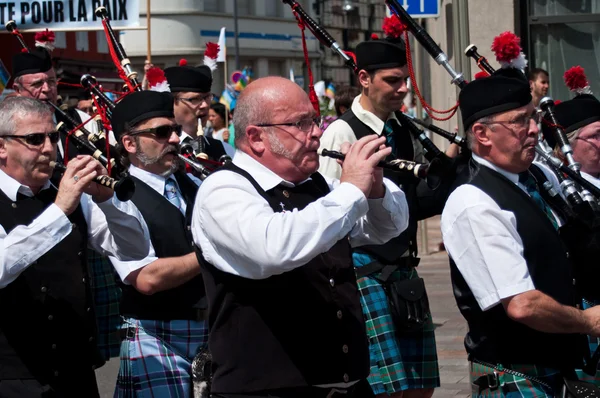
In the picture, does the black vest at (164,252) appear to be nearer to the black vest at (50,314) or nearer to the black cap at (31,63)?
the black vest at (50,314)

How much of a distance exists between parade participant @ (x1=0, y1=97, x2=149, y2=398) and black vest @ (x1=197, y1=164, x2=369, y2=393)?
94 centimetres

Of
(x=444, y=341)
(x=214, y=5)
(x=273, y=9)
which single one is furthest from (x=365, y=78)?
(x=273, y=9)

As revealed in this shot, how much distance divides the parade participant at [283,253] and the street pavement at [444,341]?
10.9 feet

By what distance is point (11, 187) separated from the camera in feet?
15.2

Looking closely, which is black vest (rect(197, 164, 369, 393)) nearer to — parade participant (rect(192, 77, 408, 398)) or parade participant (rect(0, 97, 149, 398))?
parade participant (rect(192, 77, 408, 398))

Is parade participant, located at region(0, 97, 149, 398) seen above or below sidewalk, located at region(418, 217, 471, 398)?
above

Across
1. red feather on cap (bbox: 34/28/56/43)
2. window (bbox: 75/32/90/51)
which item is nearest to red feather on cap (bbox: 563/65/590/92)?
red feather on cap (bbox: 34/28/56/43)

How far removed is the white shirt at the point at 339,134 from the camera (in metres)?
5.49

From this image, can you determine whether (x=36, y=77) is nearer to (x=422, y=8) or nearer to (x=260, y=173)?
(x=422, y=8)

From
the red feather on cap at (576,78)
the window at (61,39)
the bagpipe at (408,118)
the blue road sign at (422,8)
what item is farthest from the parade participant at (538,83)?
the window at (61,39)

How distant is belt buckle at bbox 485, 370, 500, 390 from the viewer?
3947mm

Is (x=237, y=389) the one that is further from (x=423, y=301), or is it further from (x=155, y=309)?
(x=423, y=301)

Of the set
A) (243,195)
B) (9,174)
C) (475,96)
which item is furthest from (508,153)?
(9,174)

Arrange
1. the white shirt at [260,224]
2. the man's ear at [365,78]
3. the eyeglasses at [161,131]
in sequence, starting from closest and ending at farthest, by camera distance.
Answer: the white shirt at [260,224] < the eyeglasses at [161,131] < the man's ear at [365,78]
